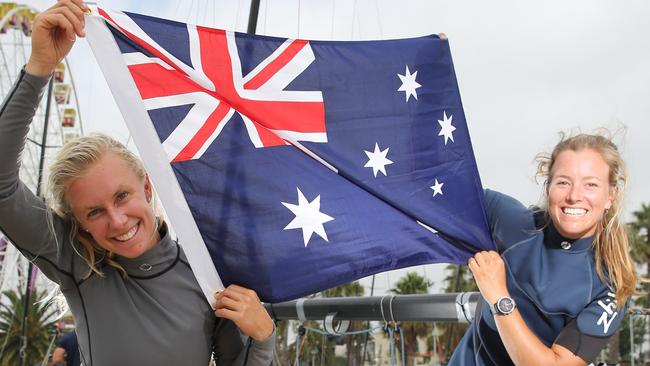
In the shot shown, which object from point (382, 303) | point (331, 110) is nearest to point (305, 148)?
point (331, 110)

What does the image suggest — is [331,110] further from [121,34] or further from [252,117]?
[121,34]

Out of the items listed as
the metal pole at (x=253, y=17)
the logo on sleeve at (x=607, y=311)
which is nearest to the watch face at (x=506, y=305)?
the logo on sleeve at (x=607, y=311)

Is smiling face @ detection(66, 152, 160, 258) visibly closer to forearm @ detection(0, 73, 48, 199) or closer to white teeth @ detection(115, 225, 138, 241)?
white teeth @ detection(115, 225, 138, 241)

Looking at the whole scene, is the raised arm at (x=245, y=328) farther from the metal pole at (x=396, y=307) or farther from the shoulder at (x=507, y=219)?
the metal pole at (x=396, y=307)

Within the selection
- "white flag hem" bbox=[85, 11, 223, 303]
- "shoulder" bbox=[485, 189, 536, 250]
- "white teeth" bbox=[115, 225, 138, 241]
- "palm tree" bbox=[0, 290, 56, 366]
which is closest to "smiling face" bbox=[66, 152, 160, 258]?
"white teeth" bbox=[115, 225, 138, 241]

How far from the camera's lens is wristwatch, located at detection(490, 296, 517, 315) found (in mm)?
1906

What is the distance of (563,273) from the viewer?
198cm

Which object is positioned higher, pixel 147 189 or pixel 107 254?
pixel 147 189

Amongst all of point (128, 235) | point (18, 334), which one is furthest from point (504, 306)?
point (18, 334)

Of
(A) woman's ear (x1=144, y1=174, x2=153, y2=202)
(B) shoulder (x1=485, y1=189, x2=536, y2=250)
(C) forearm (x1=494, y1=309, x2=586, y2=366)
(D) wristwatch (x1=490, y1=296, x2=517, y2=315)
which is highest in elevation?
(B) shoulder (x1=485, y1=189, x2=536, y2=250)

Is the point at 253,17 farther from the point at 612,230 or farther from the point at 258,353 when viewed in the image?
the point at 258,353

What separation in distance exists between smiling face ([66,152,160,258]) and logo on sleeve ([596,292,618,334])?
131 cm

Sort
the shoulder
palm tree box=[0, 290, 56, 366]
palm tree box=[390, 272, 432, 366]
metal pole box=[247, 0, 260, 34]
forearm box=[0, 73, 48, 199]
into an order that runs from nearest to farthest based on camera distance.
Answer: forearm box=[0, 73, 48, 199] < the shoulder < metal pole box=[247, 0, 260, 34] < palm tree box=[0, 290, 56, 366] < palm tree box=[390, 272, 432, 366]

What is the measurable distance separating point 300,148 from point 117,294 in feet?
2.50
